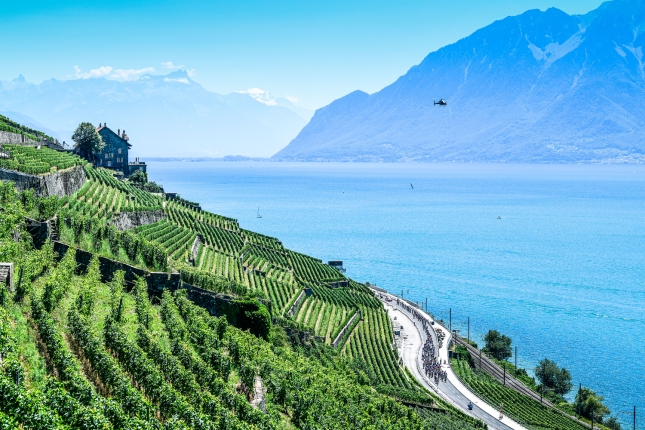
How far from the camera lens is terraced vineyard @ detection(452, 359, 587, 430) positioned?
51875 mm

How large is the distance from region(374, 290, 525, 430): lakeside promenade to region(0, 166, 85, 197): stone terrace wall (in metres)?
32.6

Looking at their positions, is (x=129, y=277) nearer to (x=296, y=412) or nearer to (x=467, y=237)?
(x=296, y=412)

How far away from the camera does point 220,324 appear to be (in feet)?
122

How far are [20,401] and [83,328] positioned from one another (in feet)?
27.0

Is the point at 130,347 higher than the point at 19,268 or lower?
lower

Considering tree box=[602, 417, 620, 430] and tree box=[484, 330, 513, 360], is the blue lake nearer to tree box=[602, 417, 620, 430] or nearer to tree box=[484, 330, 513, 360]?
tree box=[484, 330, 513, 360]

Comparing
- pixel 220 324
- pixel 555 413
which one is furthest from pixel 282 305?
pixel 555 413

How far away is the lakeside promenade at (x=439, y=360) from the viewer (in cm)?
4988

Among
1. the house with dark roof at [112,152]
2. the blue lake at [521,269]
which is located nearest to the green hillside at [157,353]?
the blue lake at [521,269]

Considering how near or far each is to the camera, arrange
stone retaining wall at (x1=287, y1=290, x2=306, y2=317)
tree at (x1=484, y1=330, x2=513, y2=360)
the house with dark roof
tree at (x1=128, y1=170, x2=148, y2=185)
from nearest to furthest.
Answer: stone retaining wall at (x1=287, y1=290, x2=306, y2=317)
tree at (x1=484, y1=330, x2=513, y2=360)
tree at (x1=128, y1=170, x2=148, y2=185)
the house with dark roof

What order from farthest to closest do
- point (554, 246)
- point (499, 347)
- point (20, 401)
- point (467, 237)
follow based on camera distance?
point (467, 237), point (554, 246), point (499, 347), point (20, 401)

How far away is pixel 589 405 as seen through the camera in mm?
57781

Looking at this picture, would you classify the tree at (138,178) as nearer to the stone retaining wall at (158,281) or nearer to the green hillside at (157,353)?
the green hillside at (157,353)

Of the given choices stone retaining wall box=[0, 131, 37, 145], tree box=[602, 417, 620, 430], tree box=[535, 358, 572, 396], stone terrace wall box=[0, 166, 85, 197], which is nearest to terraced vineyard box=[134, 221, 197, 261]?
stone terrace wall box=[0, 166, 85, 197]
